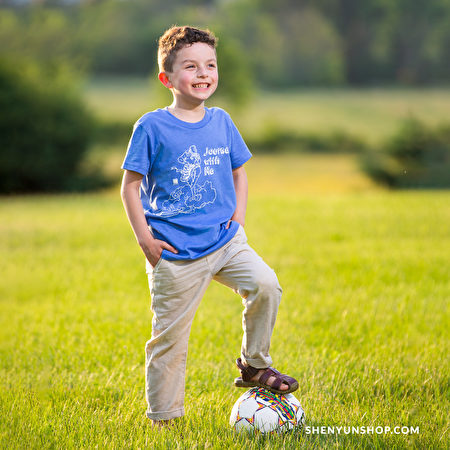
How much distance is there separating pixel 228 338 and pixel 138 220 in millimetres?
2206

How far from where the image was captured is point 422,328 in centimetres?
556

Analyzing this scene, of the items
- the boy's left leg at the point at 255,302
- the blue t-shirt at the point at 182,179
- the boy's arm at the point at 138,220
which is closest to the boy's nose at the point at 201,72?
the blue t-shirt at the point at 182,179

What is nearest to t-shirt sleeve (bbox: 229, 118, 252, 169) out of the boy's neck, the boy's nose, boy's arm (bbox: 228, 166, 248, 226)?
boy's arm (bbox: 228, 166, 248, 226)

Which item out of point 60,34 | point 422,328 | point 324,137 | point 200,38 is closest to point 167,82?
point 200,38

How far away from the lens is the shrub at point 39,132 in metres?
17.4

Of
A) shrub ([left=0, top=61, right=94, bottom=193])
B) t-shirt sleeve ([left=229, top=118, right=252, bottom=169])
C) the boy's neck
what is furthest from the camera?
shrub ([left=0, top=61, right=94, bottom=193])

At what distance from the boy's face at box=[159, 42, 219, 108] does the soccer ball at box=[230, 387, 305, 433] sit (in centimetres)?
165

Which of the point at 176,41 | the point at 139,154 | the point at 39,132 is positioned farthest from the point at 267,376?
the point at 39,132

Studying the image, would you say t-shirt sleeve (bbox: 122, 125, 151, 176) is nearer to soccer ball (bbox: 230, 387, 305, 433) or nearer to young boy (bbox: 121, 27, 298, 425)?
young boy (bbox: 121, 27, 298, 425)

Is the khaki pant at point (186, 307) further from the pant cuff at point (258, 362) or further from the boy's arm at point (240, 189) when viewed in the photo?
the boy's arm at point (240, 189)

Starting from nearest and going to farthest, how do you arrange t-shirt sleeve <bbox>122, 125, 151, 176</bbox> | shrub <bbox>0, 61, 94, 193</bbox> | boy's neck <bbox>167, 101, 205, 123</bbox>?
t-shirt sleeve <bbox>122, 125, 151, 176</bbox> < boy's neck <bbox>167, 101, 205, 123</bbox> < shrub <bbox>0, 61, 94, 193</bbox>

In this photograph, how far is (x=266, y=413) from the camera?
3514mm

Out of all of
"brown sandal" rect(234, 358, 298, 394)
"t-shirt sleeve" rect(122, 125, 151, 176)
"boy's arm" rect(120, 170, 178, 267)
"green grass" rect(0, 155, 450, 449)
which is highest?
"t-shirt sleeve" rect(122, 125, 151, 176)

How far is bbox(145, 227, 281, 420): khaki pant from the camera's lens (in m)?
3.47
